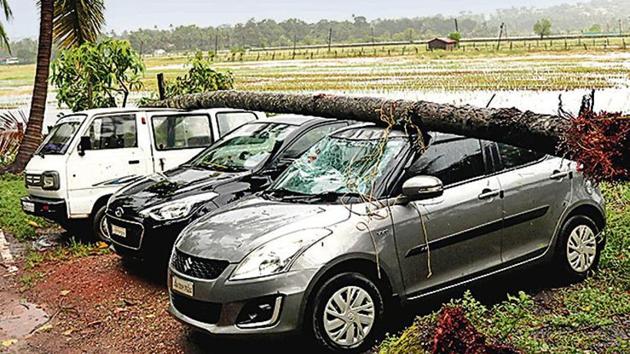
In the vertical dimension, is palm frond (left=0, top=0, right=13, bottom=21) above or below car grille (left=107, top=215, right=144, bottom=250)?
above

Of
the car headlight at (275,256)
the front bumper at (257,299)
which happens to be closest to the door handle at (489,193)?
the car headlight at (275,256)

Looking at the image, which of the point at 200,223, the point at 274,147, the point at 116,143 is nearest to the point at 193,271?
the point at 200,223

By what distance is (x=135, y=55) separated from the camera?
13680 mm

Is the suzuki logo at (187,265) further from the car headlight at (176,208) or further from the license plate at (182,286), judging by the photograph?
the car headlight at (176,208)

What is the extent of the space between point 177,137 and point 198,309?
483 cm

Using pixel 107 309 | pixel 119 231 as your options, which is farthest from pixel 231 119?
pixel 107 309

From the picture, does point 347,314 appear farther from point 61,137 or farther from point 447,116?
point 61,137

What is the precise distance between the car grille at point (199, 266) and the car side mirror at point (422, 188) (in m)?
1.44

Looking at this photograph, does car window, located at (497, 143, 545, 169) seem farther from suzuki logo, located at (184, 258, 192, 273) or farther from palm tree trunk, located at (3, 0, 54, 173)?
palm tree trunk, located at (3, 0, 54, 173)

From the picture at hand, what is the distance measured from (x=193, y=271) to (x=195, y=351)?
707 mm

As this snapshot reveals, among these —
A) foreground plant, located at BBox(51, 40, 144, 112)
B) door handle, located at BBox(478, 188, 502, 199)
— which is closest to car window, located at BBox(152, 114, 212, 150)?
foreground plant, located at BBox(51, 40, 144, 112)

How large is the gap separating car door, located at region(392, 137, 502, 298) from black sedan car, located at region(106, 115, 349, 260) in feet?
7.01

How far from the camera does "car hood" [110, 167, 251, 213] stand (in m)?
7.50

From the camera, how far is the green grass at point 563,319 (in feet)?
13.3
